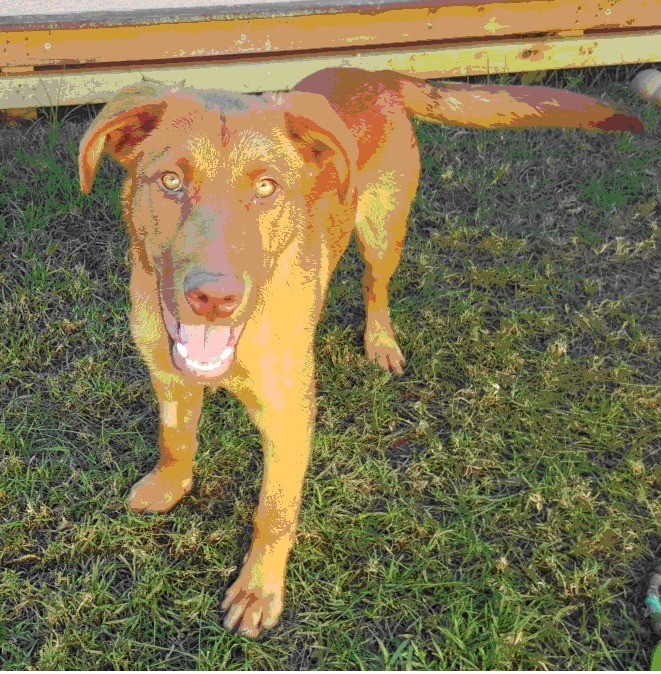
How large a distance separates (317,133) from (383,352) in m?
1.79

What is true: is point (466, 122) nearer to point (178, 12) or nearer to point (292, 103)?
point (292, 103)

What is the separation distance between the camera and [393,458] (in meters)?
3.39

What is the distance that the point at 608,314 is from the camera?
4.11m

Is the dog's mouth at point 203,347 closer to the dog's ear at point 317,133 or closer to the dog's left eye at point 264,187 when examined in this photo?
the dog's left eye at point 264,187

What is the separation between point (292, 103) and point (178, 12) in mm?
2945

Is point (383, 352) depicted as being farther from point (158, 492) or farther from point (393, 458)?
point (158, 492)

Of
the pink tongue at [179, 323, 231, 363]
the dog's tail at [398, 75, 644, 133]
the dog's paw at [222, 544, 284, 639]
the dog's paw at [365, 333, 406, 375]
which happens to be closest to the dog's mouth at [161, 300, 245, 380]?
the pink tongue at [179, 323, 231, 363]

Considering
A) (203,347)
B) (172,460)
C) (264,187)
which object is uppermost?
(264,187)

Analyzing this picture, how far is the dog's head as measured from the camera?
1916mm

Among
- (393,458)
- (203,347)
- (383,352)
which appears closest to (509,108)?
(383,352)

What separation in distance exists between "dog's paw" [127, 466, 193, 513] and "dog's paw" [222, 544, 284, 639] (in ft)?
1.60

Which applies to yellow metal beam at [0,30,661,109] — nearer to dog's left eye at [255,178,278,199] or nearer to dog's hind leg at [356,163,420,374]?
dog's hind leg at [356,163,420,374]

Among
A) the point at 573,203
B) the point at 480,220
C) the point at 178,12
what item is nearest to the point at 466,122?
the point at 480,220

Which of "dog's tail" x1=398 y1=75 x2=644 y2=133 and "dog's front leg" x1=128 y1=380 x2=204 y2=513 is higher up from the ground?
"dog's tail" x1=398 y1=75 x2=644 y2=133
